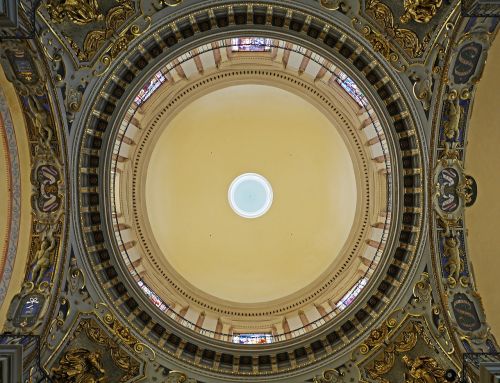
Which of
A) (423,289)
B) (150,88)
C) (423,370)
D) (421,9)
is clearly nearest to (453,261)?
(423,289)

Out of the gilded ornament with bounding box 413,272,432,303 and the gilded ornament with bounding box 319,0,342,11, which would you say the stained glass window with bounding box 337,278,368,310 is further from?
the gilded ornament with bounding box 319,0,342,11

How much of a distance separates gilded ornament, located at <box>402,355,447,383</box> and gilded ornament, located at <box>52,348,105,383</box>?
7494mm

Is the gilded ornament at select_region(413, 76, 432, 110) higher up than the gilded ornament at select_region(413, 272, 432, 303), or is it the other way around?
the gilded ornament at select_region(413, 76, 432, 110)

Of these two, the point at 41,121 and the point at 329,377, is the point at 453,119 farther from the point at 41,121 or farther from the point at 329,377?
the point at 41,121

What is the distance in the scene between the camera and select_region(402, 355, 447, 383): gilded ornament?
11961 mm

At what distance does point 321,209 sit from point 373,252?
455 cm

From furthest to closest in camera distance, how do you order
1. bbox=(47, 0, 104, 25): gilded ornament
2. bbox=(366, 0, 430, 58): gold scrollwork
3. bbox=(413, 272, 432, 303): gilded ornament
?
bbox=(413, 272, 432, 303): gilded ornament < bbox=(366, 0, 430, 58): gold scrollwork < bbox=(47, 0, 104, 25): gilded ornament

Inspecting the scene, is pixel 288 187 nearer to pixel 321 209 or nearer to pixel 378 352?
pixel 321 209

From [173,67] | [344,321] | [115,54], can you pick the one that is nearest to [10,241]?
[115,54]

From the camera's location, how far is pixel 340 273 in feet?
55.5

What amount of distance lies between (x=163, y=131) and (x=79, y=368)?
779 centimetres

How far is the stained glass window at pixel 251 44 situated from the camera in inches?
522

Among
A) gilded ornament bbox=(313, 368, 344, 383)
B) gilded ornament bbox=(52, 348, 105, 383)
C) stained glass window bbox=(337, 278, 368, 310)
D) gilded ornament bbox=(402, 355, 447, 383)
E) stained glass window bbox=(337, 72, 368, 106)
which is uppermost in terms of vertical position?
stained glass window bbox=(337, 72, 368, 106)

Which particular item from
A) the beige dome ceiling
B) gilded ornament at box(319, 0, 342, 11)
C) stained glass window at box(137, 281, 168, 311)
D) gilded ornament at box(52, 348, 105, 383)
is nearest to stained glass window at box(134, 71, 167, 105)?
the beige dome ceiling
